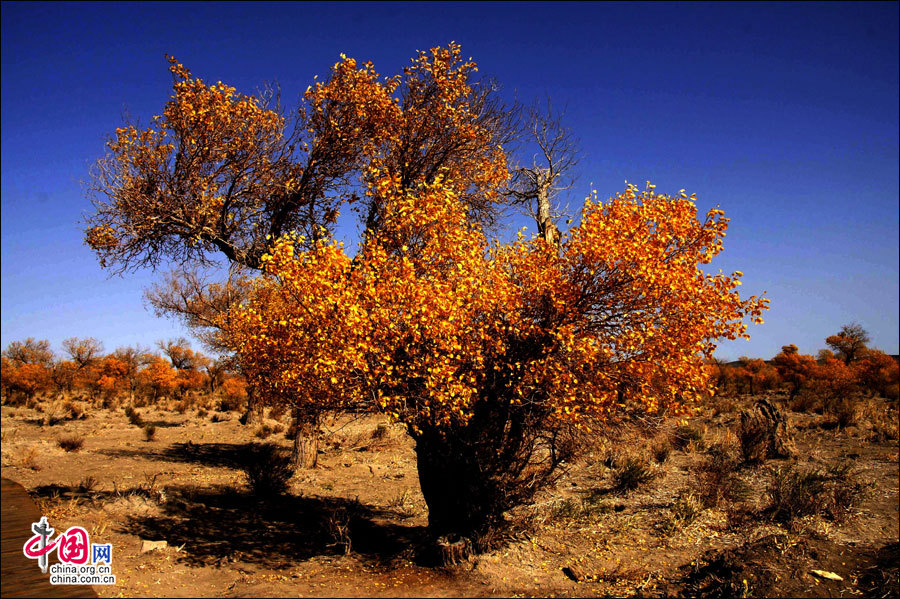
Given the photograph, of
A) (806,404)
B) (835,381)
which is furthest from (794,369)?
(806,404)

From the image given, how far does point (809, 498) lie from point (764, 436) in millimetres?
4839

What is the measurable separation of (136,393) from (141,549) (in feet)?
131

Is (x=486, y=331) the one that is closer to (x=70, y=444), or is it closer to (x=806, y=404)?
(x=70, y=444)

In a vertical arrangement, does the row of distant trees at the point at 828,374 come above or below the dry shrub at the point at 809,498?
above

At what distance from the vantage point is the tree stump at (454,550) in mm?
8641

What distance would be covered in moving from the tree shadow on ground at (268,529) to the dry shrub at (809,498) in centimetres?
746

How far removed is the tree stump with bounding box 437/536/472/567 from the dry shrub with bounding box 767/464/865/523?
21.5ft

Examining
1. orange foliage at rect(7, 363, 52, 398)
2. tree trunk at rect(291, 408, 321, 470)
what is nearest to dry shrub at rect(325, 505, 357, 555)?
tree trunk at rect(291, 408, 321, 470)

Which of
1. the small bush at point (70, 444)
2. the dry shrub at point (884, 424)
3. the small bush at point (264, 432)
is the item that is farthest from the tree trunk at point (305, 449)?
the dry shrub at point (884, 424)

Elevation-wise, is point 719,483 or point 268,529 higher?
point 719,483

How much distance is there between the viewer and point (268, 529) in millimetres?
11320

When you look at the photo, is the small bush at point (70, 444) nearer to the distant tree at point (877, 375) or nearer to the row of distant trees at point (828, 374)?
the row of distant trees at point (828, 374)

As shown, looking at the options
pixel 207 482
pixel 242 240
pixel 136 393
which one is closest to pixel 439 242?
pixel 242 240

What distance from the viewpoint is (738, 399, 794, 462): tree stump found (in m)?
15.1
